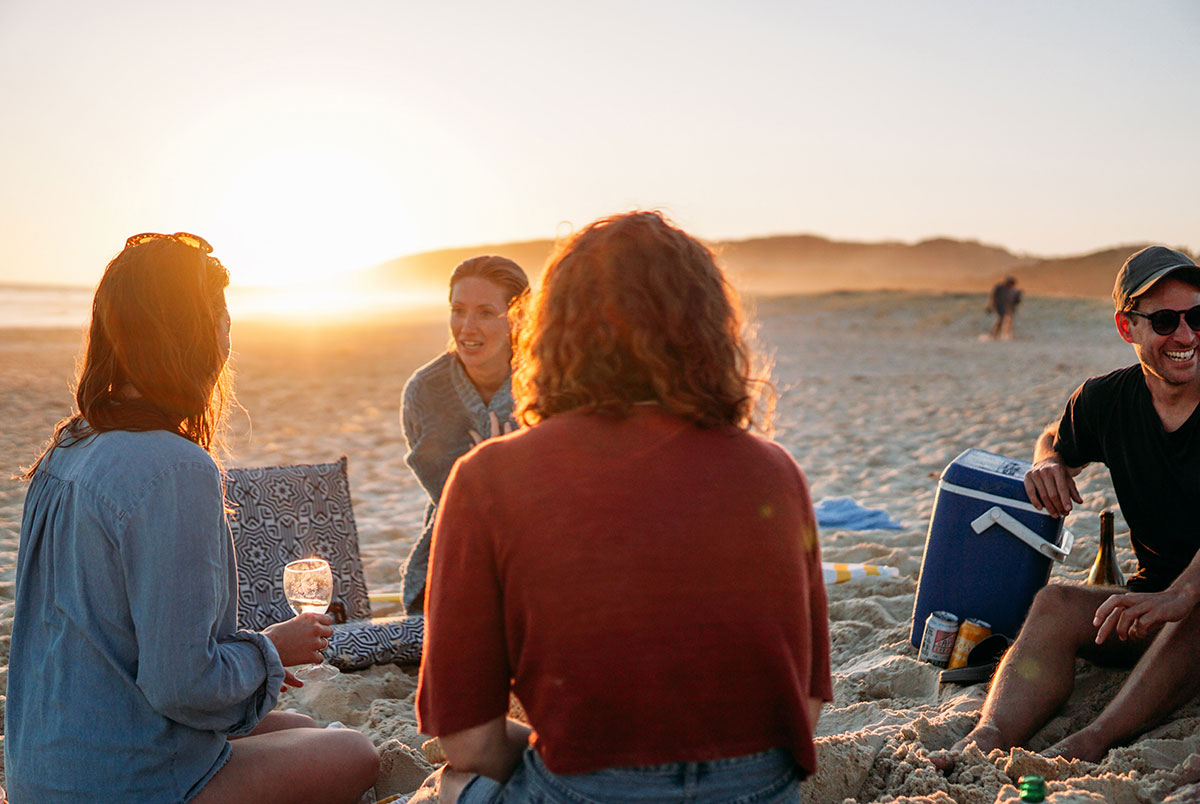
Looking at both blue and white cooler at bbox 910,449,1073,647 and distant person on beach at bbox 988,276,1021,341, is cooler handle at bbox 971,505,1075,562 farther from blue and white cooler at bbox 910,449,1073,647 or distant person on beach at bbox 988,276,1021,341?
distant person on beach at bbox 988,276,1021,341

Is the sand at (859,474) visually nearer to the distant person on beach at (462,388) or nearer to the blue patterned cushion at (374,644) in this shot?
the blue patterned cushion at (374,644)

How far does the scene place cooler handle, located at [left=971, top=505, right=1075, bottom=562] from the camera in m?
3.45

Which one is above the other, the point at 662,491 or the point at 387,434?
the point at 662,491

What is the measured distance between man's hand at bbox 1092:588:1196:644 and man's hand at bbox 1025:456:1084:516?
2.01 feet

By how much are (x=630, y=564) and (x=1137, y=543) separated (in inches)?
102

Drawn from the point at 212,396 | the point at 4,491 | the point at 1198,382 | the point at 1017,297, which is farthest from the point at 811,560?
the point at 1017,297

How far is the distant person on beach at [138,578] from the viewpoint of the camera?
1.90 metres

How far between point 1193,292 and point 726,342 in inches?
89.3

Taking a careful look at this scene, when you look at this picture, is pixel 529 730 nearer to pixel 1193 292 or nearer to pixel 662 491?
pixel 662 491

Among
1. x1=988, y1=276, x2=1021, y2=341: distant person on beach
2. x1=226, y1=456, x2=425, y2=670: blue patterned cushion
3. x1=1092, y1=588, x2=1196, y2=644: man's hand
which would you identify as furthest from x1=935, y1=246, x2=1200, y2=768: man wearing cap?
x1=988, y1=276, x2=1021, y2=341: distant person on beach

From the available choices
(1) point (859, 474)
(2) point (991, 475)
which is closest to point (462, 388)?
(2) point (991, 475)

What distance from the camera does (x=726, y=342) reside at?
166 cm

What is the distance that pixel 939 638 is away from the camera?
3.53m

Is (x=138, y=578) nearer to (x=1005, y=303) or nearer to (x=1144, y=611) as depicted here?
(x=1144, y=611)
